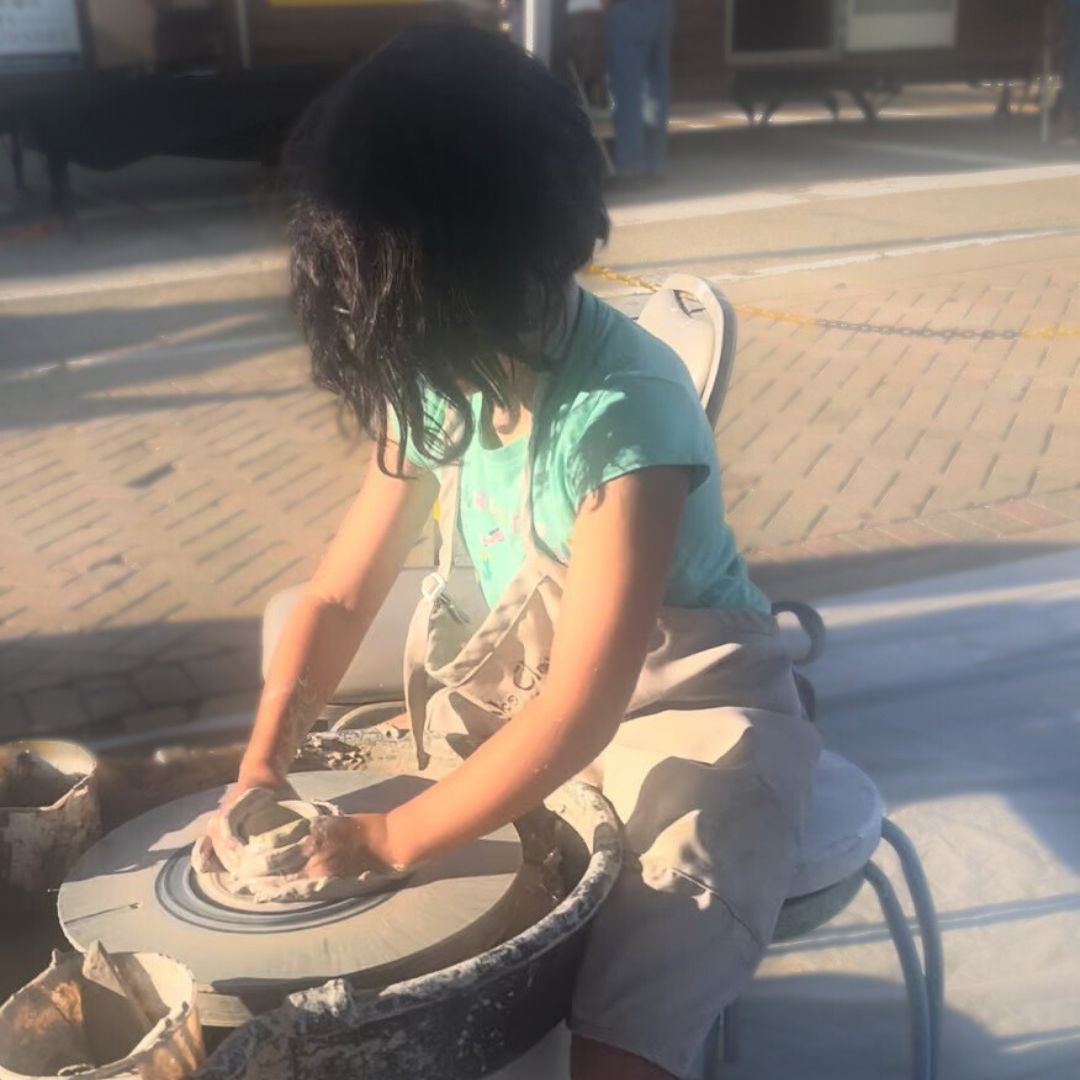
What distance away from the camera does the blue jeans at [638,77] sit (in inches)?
351

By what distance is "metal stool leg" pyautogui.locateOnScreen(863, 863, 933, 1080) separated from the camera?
1.76m

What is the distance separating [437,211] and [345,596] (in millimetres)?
610

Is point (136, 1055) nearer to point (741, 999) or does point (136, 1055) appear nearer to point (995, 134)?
point (741, 999)

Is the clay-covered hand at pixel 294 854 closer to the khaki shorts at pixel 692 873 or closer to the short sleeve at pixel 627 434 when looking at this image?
the khaki shorts at pixel 692 873

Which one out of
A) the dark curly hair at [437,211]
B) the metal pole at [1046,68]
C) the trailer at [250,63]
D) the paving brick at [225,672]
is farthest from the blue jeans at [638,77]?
the dark curly hair at [437,211]

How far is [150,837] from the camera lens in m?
1.50

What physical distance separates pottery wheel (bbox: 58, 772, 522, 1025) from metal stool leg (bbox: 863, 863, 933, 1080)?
53 cm

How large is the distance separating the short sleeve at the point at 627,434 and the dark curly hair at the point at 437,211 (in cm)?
10

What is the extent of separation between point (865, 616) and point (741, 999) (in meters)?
1.33

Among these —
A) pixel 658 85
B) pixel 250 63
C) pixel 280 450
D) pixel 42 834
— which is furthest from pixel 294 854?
pixel 250 63

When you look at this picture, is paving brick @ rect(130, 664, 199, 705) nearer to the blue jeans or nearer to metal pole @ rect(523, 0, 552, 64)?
metal pole @ rect(523, 0, 552, 64)

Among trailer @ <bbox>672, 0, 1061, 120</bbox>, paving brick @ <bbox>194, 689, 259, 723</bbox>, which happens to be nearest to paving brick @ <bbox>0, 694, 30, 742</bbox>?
paving brick @ <bbox>194, 689, 259, 723</bbox>

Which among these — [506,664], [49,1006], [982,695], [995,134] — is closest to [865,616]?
[982,695]

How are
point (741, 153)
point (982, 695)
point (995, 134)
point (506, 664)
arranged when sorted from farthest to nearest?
point (995, 134) → point (741, 153) → point (982, 695) → point (506, 664)
